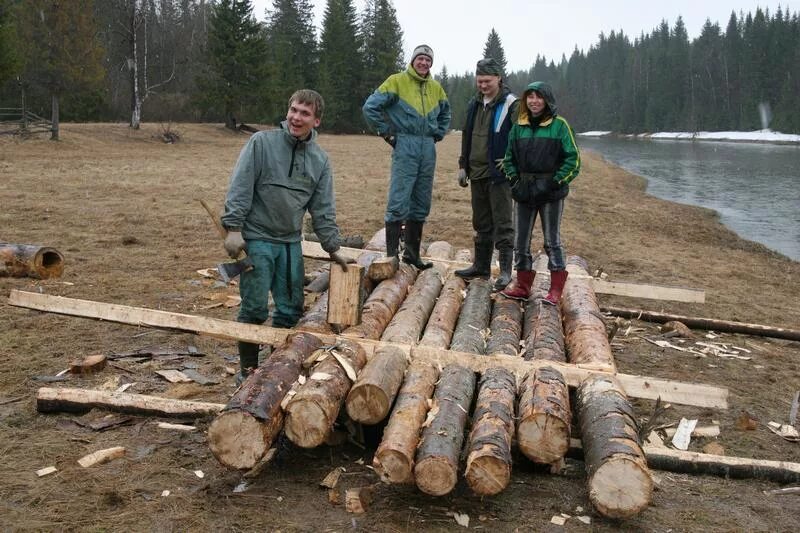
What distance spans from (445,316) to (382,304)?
54 cm

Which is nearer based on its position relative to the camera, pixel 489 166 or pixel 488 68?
pixel 488 68

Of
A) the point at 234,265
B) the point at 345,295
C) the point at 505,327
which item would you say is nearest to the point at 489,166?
the point at 505,327

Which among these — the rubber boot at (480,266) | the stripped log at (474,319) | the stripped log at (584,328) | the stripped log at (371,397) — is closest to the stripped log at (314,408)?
the stripped log at (371,397)

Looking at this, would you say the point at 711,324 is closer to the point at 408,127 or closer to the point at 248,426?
the point at 408,127

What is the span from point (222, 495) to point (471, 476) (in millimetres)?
1385

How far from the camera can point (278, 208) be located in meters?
4.84

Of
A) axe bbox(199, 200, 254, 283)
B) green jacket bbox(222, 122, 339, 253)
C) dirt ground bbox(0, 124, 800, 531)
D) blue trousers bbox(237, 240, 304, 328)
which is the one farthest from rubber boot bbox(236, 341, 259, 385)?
green jacket bbox(222, 122, 339, 253)

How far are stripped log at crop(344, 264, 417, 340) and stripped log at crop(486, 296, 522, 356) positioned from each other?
85cm

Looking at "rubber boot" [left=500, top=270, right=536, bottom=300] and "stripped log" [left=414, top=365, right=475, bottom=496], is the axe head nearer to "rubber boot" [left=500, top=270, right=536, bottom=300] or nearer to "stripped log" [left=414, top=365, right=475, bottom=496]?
"stripped log" [left=414, top=365, right=475, bottom=496]

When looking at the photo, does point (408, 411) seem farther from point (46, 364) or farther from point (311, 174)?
point (46, 364)

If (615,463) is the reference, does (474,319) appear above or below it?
above

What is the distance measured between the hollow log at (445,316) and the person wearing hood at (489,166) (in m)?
0.37

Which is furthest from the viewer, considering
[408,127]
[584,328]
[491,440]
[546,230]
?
[408,127]

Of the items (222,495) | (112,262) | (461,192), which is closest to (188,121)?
(461,192)
